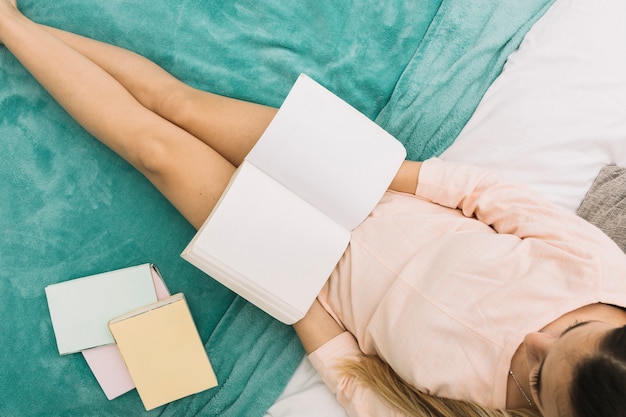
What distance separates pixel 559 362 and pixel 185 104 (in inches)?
28.0

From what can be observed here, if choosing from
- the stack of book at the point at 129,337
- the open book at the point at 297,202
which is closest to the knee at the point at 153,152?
the open book at the point at 297,202

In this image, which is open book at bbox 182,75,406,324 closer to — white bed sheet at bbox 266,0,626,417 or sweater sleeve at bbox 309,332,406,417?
sweater sleeve at bbox 309,332,406,417

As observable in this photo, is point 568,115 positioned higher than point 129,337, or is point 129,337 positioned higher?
point 568,115

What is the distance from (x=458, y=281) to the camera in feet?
2.56

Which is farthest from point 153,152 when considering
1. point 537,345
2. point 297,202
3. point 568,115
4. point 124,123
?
point 568,115

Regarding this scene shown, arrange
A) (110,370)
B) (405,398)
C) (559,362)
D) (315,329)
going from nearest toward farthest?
(559,362) < (405,398) < (315,329) < (110,370)

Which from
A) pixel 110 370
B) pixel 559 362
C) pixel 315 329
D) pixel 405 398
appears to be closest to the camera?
pixel 559 362

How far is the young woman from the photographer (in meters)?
0.72

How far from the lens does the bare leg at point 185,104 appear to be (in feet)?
3.05

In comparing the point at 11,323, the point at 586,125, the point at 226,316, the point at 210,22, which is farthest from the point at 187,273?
the point at 586,125

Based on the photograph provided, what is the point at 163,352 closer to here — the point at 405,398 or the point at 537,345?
the point at 405,398

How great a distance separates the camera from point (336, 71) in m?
1.08

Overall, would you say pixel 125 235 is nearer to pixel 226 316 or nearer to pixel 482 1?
pixel 226 316

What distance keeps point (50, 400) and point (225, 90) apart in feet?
2.21
